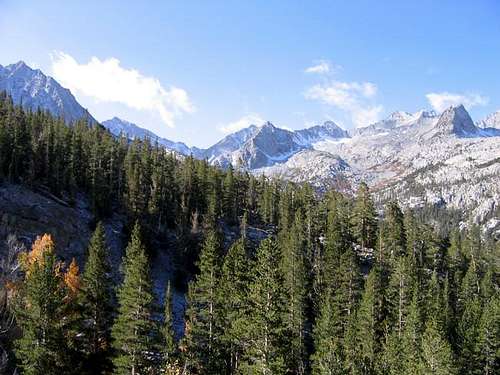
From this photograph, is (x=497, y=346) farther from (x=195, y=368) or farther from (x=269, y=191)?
(x=269, y=191)

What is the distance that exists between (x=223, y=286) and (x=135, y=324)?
11831mm

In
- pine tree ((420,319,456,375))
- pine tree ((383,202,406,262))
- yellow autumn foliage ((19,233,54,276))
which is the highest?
pine tree ((383,202,406,262))

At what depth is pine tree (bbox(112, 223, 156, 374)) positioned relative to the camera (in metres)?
34.8

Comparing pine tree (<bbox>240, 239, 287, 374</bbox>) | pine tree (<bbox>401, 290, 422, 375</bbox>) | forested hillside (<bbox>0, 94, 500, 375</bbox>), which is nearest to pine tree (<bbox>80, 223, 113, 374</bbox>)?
forested hillside (<bbox>0, 94, 500, 375</bbox>)

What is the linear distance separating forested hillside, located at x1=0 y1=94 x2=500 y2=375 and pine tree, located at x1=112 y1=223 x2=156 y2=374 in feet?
0.43

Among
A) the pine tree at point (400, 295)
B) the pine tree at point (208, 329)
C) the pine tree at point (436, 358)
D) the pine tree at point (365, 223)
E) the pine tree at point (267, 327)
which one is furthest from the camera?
the pine tree at point (365, 223)

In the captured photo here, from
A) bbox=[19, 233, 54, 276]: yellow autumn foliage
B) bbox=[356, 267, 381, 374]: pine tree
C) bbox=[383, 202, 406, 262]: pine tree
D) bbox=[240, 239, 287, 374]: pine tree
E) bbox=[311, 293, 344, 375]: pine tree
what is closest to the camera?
bbox=[240, 239, 287, 374]: pine tree

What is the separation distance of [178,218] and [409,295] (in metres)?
50.9

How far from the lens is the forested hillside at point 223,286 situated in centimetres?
3488

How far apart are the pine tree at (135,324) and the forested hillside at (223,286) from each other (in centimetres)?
13

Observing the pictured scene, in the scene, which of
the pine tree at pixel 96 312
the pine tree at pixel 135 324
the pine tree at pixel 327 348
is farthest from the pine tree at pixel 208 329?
the pine tree at pixel 327 348

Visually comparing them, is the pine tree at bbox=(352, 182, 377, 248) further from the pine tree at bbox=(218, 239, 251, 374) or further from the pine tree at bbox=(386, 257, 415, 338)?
the pine tree at bbox=(218, 239, 251, 374)

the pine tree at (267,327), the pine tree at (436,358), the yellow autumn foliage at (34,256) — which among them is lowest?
the pine tree at (436,358)

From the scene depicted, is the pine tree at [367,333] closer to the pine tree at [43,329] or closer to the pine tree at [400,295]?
the pine tree at [400,295]
